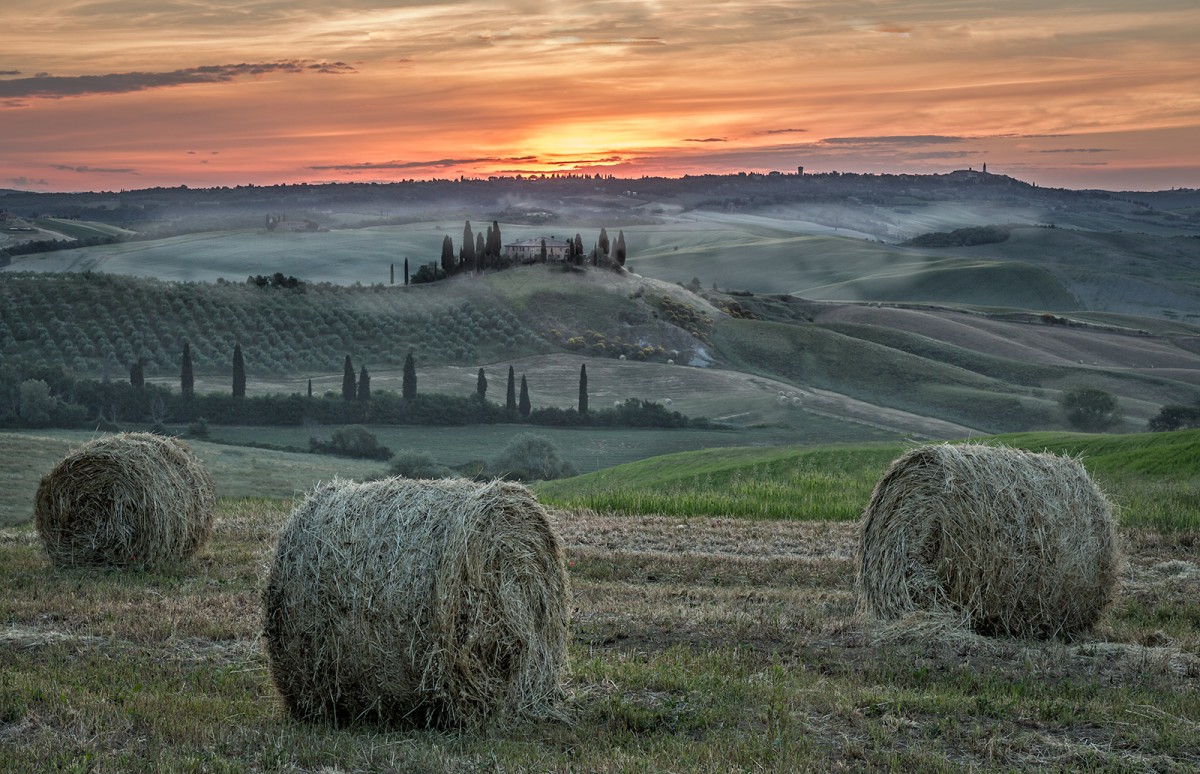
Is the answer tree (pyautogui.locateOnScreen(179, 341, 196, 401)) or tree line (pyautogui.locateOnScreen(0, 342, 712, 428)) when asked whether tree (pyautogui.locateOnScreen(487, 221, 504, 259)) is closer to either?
tree line (pyautogui.locateOnScreen(0, 342, 712, 428))

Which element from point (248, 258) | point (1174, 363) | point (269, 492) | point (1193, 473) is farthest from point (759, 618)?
point (248, 258)

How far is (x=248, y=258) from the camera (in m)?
155

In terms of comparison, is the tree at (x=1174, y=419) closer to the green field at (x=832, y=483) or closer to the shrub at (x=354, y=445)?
the green field at (x=832, y=483)

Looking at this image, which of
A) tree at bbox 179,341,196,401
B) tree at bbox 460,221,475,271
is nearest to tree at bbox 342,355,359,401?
tree at bbox 179,341,196,401

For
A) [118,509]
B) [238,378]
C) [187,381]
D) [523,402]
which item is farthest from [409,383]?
[118,509]

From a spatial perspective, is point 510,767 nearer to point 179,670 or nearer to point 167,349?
point 179,670

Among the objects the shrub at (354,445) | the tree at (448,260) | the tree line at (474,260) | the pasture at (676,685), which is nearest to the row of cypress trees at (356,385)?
the shrub at (354,445)

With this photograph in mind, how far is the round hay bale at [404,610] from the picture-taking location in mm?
9117

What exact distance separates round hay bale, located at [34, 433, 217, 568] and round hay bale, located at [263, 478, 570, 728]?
8828mm

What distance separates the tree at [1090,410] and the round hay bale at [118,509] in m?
86.7

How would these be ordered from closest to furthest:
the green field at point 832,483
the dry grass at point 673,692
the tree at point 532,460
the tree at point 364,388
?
1. the dry grass at point 673,692
2. the green field at point 832,483
3. the tree at point 532,460
4. the tree at point 364,388

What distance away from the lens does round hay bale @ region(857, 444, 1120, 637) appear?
12.7 metres

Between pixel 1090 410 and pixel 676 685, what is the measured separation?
92459mm

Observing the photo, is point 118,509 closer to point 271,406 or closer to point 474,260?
point 271,406
